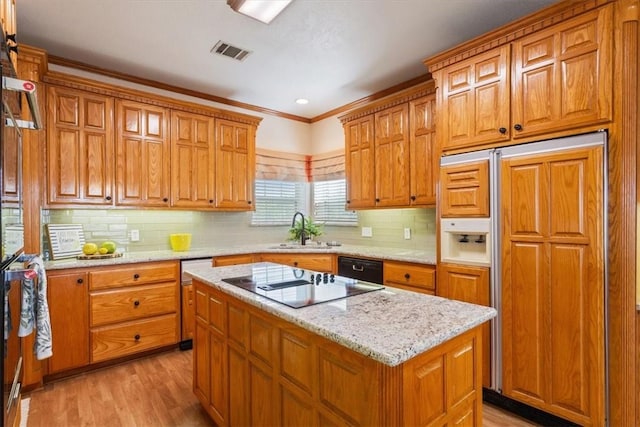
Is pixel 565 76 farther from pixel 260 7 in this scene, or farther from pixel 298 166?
pixel 298 166

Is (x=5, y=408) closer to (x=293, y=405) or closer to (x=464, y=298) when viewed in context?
(x=293, y=405)

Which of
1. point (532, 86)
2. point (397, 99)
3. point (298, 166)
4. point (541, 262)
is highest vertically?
point (397, 99)

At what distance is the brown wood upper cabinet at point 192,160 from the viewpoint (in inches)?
Answer: 138

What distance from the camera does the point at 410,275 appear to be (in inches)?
117

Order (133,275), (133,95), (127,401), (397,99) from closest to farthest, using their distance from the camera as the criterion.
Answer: (127,401) < (133,275) < (133,95) < (397,99)

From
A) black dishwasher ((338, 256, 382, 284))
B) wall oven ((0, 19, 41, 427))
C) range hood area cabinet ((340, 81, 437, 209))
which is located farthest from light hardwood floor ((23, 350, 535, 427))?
range hood area cabinet ((340, 81, 437, 209))

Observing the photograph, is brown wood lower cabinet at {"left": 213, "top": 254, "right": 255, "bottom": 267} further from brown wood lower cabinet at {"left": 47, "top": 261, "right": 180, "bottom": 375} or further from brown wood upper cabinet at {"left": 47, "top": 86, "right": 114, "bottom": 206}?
brown wood upper cabinet at {"left": 47, "top": 86, "right": 114, "bottom": 206}

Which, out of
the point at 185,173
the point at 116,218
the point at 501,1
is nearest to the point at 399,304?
the point at 501,1

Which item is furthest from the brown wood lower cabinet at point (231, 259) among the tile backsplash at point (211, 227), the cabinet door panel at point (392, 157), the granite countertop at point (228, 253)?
the cabinet door panel at point (392, 157)

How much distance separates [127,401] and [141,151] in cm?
216

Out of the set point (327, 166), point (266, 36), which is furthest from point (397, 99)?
point (327, 166)

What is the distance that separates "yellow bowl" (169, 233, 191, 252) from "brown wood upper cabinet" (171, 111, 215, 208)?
1.08 ft

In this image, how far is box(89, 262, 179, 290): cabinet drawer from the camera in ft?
9.29

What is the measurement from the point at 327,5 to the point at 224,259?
8.15 feet
